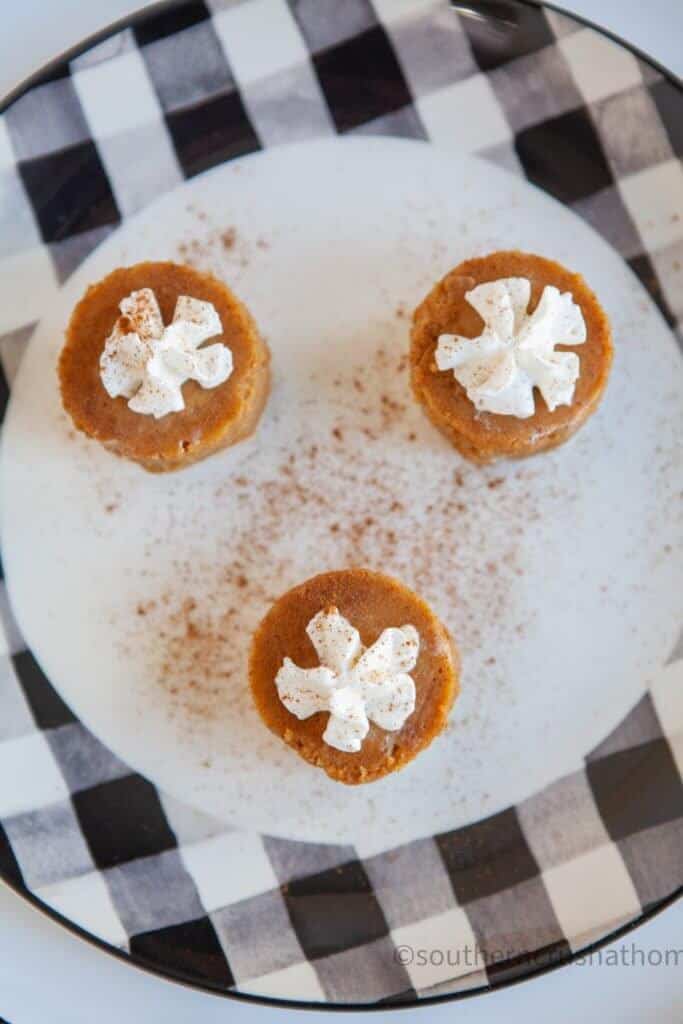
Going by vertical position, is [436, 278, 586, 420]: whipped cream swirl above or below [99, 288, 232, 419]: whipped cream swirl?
below

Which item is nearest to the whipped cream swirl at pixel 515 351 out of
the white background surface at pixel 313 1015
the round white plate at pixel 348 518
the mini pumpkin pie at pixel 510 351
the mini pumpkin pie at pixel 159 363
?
the mini pumpkin pie at pixel 510 351

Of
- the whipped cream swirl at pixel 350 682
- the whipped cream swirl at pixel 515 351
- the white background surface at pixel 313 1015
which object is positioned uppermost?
the whipped cream swirl at pixel 515 351

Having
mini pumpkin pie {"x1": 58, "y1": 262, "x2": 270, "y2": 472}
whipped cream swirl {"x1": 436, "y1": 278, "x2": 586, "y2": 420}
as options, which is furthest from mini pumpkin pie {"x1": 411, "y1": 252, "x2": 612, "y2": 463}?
mini pumpkin pie {"x1": 58, "y1": 262, "x2": 270, "y2": 472}

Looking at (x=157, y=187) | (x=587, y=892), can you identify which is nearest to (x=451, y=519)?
(x=587, y=892)

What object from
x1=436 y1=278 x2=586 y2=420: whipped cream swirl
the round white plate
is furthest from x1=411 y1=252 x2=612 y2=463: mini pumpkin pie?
the round white plate

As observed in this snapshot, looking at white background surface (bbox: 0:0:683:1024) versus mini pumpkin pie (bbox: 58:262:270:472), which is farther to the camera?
white background surface (bbox: 0:0:683:1024)

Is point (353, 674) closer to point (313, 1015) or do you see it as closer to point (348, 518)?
point (348, 518)

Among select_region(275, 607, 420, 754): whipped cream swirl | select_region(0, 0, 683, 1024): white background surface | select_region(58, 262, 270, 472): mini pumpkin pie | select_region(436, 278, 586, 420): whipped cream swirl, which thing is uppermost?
select_region(58, 262, 270, 472): mini pumpkin pie

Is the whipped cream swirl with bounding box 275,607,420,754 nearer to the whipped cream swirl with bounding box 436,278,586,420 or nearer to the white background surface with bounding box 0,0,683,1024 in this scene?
the whipped cream swirl with bounding box 436,278,586,420

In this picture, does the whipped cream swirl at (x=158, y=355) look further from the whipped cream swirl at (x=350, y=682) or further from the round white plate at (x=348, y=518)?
the whipped cream swirl at (x=350, y=682)
